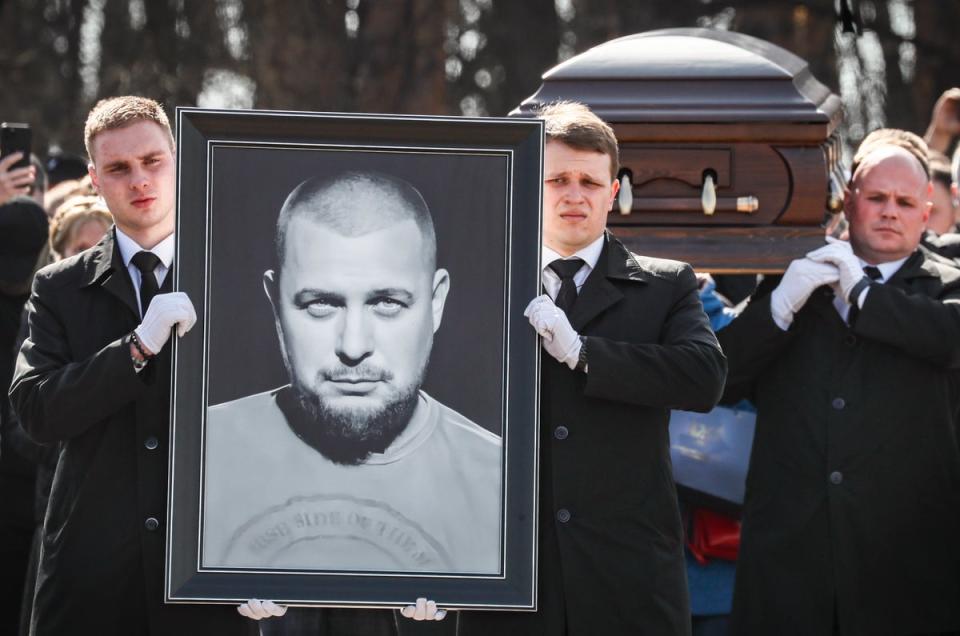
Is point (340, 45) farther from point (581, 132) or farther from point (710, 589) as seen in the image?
point (581, 132)

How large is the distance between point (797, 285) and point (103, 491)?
82.0 inches

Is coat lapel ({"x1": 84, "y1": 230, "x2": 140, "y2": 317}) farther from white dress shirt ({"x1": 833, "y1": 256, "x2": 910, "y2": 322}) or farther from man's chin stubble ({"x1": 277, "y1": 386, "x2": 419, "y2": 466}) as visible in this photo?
white dress shirt ({"x1": 833, "y1": 256, "x2": 910, "y2": 322})

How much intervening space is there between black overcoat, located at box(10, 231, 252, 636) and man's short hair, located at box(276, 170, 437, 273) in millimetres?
414

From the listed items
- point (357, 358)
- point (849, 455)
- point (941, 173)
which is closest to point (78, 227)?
point (357, 358)

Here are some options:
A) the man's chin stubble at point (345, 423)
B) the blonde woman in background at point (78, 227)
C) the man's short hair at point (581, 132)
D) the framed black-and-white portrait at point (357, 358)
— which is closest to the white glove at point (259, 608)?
the framed black-and-white portrait at point (357, 358)

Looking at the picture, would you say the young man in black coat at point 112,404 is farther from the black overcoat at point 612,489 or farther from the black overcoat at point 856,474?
the black overcoat at point 856,474

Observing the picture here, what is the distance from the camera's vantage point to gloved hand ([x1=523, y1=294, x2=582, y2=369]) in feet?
11.1

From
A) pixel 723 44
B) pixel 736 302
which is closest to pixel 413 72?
pixel 736 302

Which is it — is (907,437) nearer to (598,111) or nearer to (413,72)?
(598,111)

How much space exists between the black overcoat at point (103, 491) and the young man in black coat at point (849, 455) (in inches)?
66.5

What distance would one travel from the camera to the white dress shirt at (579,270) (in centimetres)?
370

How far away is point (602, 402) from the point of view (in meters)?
3.61

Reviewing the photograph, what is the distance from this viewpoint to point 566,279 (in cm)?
371

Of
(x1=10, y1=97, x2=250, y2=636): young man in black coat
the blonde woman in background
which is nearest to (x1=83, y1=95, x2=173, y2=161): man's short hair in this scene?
(x1=10, y1=97, x2=250, y2=636): young man in black coat
